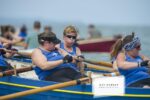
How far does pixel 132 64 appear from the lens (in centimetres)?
967

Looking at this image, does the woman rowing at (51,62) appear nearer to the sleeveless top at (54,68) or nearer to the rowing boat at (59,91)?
the sleeveless top at (54,68)

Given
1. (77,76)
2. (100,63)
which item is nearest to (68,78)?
(77,76)

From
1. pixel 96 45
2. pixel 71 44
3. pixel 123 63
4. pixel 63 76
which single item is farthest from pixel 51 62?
pixel 96 45

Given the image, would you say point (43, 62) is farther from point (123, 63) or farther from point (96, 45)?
point (96, 45)

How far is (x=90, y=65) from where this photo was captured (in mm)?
11984

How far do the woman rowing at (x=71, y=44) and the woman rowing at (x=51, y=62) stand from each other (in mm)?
332

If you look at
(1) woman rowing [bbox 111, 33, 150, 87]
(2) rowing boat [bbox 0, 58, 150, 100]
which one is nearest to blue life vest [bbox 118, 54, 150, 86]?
(1) woman rowing [bbox 111, 33, 150, 87]

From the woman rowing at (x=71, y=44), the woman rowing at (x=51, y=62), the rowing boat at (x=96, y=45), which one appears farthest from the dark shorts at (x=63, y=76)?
the rowing boat at (x=96, y=45)

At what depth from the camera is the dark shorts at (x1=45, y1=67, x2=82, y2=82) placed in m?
10.3

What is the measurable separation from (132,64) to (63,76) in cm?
145

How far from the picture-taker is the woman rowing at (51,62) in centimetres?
1003

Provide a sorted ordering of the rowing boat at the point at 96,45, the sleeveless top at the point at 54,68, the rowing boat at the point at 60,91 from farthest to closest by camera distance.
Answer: the rowing boat at the point at 96,45, the sleeveless top at the point at 54,68, the rowing boat at the point at 60,91

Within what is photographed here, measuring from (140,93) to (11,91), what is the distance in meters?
2.70

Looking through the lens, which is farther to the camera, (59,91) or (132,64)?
(59,91)
